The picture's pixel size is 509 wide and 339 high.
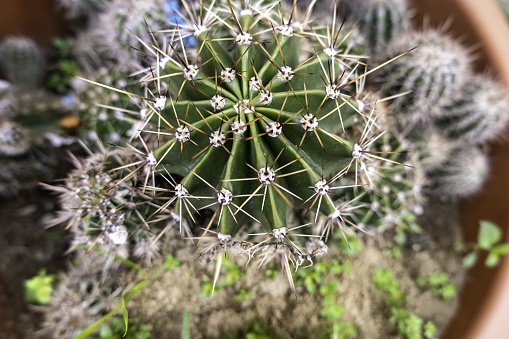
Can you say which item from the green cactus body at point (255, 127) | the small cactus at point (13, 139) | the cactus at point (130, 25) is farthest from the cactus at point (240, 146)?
the small cactus at point (13, 139)

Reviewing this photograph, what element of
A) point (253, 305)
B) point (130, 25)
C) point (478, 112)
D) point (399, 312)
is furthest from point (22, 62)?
point (478, 112)

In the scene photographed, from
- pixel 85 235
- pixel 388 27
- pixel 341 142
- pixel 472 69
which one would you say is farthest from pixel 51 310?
pixel 472 69

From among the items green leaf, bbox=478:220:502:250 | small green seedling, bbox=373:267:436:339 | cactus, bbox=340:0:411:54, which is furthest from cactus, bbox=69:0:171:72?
green leaf, bbox=478:220:502:250

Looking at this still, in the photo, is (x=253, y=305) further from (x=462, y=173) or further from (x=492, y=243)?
(x=462, y=173)

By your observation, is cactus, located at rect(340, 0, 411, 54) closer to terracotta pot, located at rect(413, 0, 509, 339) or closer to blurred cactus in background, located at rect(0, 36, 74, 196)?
terracotta pot, located at rect(413, 0, 509, 339)

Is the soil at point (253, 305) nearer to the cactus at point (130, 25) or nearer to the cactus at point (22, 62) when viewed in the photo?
the cactus at point (130, 25)
